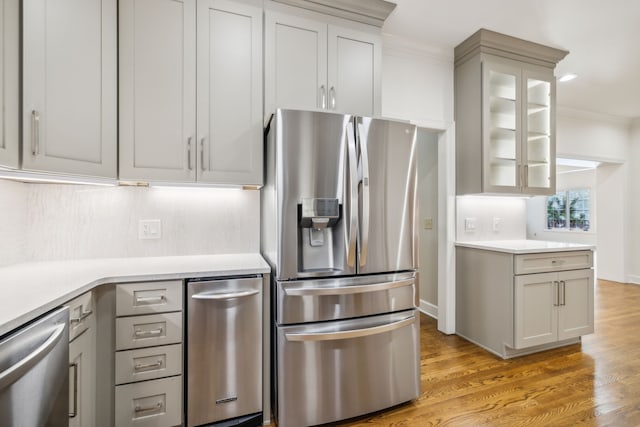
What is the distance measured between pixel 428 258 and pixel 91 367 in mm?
3204

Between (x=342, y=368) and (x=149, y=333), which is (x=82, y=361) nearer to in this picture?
(x=149, y=333)

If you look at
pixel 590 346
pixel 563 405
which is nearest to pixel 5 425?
pixel 563 405

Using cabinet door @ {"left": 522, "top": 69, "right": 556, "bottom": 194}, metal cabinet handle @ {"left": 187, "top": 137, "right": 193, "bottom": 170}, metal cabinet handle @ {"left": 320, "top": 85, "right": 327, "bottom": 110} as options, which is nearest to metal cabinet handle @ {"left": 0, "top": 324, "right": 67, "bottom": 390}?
metal cabinet handle @ {"left": 187, "top": 137, "right": 193, "bottom": 170}

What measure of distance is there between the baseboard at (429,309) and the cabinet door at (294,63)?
2644 millimetres

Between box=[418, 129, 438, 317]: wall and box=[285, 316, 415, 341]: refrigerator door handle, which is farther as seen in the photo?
box=[418, 129, 438, 317]: wall

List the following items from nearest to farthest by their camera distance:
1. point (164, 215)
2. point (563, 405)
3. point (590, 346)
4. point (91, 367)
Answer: point (91, 367) < point (563, 405) < point (164, 215) < point (590, 346)

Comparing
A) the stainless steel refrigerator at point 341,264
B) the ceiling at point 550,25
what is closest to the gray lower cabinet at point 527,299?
the stainless steel refrigerator at point 341,264

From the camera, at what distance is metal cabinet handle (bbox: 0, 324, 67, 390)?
84cm

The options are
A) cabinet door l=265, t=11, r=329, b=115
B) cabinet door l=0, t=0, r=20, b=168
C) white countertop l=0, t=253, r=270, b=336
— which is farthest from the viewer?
cabinet door l=265, t=11, r=329, b=115

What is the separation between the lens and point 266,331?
171cm

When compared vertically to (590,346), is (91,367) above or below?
above

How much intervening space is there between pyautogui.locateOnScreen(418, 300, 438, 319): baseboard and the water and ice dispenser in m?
2.29

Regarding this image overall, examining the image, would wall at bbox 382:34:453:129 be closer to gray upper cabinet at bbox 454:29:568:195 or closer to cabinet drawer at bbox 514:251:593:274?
gray upper cabinet at bbox 454:29:568:195

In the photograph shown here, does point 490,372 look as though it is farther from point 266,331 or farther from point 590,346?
point 266,331
